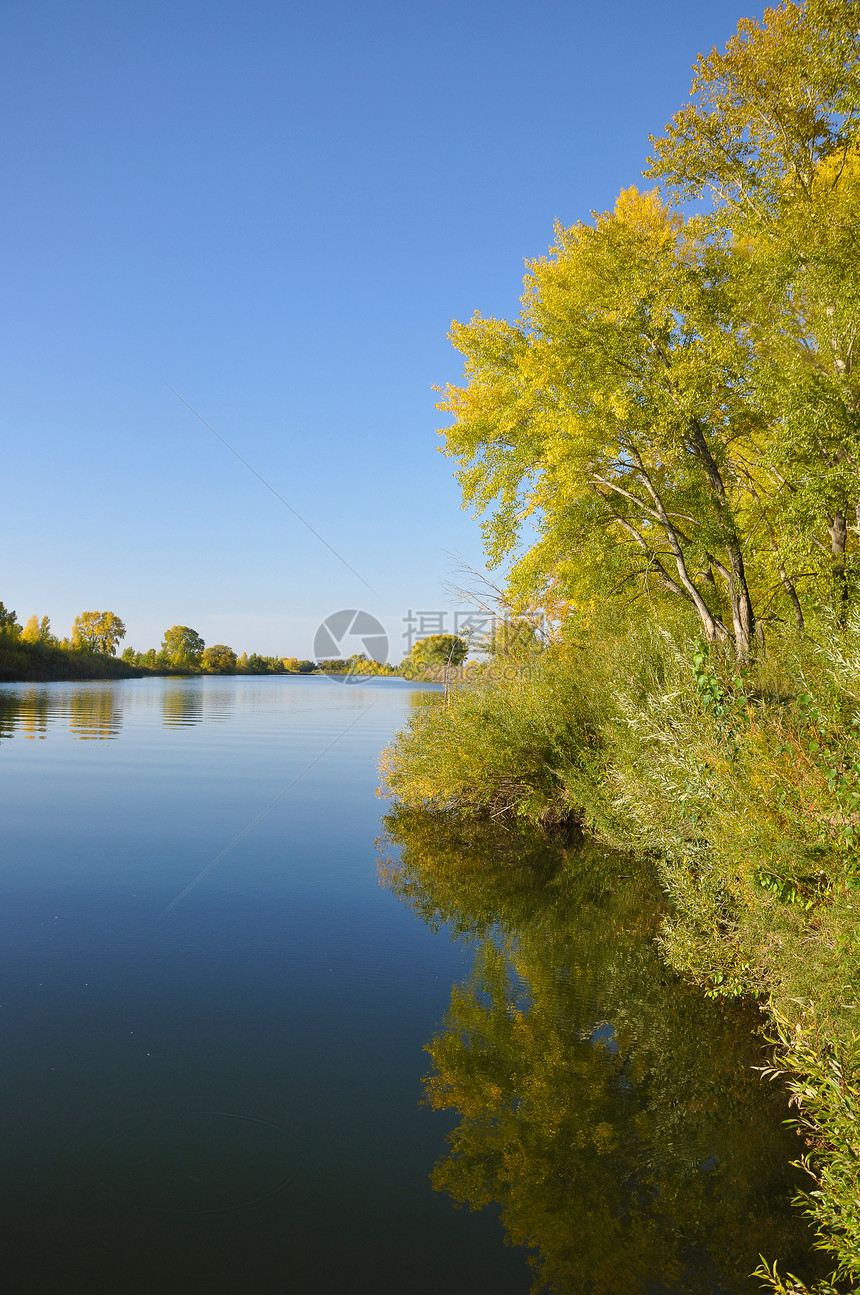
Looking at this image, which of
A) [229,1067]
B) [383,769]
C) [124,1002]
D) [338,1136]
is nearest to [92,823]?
[383,769]

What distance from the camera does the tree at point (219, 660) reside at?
156875mm

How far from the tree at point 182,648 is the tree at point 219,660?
2.04m

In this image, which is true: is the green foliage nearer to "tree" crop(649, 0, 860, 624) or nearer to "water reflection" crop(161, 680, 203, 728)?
"tree" crop(649, 0, 860, 624)

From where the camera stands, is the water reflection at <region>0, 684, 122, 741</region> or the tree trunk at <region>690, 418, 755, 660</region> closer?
the tree trunk at <region>690, 418, 755, 660</region>

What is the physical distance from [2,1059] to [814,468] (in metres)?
15.3

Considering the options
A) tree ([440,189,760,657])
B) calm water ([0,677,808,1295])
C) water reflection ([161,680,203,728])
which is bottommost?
calm water ([0,677,808,1295])

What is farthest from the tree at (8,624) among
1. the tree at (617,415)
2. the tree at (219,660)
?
the tree at (617,415)

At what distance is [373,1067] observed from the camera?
7.00 m

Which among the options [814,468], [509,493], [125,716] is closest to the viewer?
[814,468]

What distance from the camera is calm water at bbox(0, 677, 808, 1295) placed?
4805mm

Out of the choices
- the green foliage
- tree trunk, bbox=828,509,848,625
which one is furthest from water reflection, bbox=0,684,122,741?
tree trunk, bbox=828,509,848,625

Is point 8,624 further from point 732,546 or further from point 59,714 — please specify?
point 732,546

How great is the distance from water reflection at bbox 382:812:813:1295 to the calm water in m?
0.02

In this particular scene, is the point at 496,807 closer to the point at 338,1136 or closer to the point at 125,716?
the point at 338,1136
